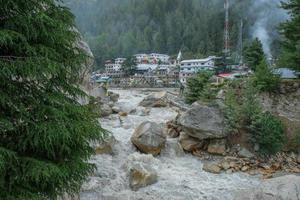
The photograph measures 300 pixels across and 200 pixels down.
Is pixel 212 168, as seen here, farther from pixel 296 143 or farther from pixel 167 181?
pixel 296 143

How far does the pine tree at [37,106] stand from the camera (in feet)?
12.7

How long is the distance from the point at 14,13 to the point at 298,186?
338 inches

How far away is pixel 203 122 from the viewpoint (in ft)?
50.0

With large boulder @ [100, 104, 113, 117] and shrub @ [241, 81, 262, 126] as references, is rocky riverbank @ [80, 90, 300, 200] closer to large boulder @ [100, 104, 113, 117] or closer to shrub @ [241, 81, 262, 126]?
shrub @ [241, 81, 262, 126]

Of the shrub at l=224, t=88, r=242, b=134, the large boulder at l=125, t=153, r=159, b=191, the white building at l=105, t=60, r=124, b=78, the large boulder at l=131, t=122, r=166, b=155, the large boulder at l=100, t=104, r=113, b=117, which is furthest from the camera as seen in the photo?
the white building at l=105, t=60, r=124, b=78

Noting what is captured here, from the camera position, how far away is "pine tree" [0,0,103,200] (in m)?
3.87

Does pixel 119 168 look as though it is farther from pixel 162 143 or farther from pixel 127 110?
pixel 127 110

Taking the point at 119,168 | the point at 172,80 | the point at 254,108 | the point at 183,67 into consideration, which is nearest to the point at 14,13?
the point at 119,168

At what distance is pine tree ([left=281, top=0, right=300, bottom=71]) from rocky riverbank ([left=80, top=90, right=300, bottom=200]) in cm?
532

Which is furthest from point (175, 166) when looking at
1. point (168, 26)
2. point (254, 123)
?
point (168, 26)

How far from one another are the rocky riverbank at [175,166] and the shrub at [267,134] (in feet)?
2.16

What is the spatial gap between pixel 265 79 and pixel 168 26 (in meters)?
74.4

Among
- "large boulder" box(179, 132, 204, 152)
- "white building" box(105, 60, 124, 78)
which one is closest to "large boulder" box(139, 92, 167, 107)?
"large boulder" box(179, 132, 204, 152)

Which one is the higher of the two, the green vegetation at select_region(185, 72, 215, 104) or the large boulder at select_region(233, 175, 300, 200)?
the green vegetation at select_region(185, 72, 215, 104)
